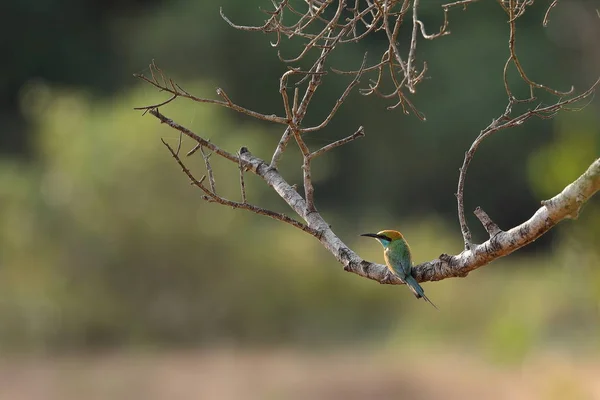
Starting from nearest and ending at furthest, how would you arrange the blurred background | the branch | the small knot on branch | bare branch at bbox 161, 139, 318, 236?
the branch < the small knot on branch < bare branch at bbox 161, 139, 318, 236 < the blurred background

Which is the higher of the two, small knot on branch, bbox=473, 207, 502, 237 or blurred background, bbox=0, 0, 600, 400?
blurred background, bbox=0, 0, 600, 400

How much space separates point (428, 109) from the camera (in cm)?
930

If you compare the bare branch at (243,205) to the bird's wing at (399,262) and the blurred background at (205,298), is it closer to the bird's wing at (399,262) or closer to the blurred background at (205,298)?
the bird's wing at (399,262)

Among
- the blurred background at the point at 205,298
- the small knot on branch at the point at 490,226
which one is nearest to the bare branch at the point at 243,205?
the small knot on branch at the point at 490,226

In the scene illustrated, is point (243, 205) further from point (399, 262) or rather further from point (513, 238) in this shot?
point (513, 238)

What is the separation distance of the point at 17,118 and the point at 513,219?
189 inches

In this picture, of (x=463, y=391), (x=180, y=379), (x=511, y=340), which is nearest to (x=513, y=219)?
(x=463, y=391)

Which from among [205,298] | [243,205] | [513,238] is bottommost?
[513,238]

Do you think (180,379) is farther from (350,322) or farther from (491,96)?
(491,96)

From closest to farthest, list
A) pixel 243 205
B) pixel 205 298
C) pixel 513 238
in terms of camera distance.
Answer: pixel 513 238 < pixel 243 205 < pixel 205 298

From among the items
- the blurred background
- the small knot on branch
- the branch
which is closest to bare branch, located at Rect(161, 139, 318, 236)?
the branch

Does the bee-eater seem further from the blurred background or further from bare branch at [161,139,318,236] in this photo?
the blurred background

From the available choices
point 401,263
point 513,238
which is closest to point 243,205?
point 401,263

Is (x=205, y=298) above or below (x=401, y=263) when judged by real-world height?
above
